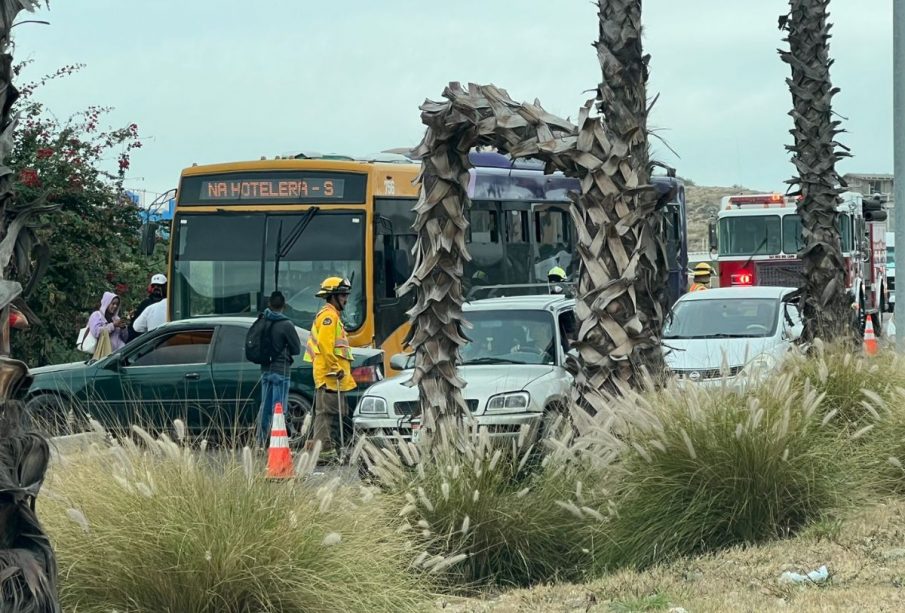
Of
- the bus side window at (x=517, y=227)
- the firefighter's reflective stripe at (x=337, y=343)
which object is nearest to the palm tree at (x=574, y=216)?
the firefighter's reflective stripe at (x=337, y=343)

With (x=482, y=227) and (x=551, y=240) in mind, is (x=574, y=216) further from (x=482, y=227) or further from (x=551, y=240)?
(x=551, y=240)

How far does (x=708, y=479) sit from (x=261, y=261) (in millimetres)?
10607

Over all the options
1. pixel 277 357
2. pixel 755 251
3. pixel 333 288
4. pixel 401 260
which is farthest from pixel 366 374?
pixel 755 251

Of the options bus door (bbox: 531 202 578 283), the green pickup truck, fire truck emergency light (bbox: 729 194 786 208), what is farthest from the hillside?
the green pickup truck

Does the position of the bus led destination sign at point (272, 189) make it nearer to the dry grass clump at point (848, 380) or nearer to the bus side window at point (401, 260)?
the bus side window at point (401, 260)

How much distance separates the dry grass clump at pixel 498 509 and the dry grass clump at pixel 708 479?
0.74 feet

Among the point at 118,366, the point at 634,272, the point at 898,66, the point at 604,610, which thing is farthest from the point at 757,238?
the point at 604,610

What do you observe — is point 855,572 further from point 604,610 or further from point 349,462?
point 349,462

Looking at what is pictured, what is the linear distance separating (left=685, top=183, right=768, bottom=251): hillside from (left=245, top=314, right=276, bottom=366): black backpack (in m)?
83.7

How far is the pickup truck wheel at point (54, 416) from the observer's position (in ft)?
28.9

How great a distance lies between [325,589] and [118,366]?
10.6 m

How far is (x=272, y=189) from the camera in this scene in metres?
18.7

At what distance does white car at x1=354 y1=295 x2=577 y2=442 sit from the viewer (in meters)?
12.3

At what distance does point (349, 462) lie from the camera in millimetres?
8453
